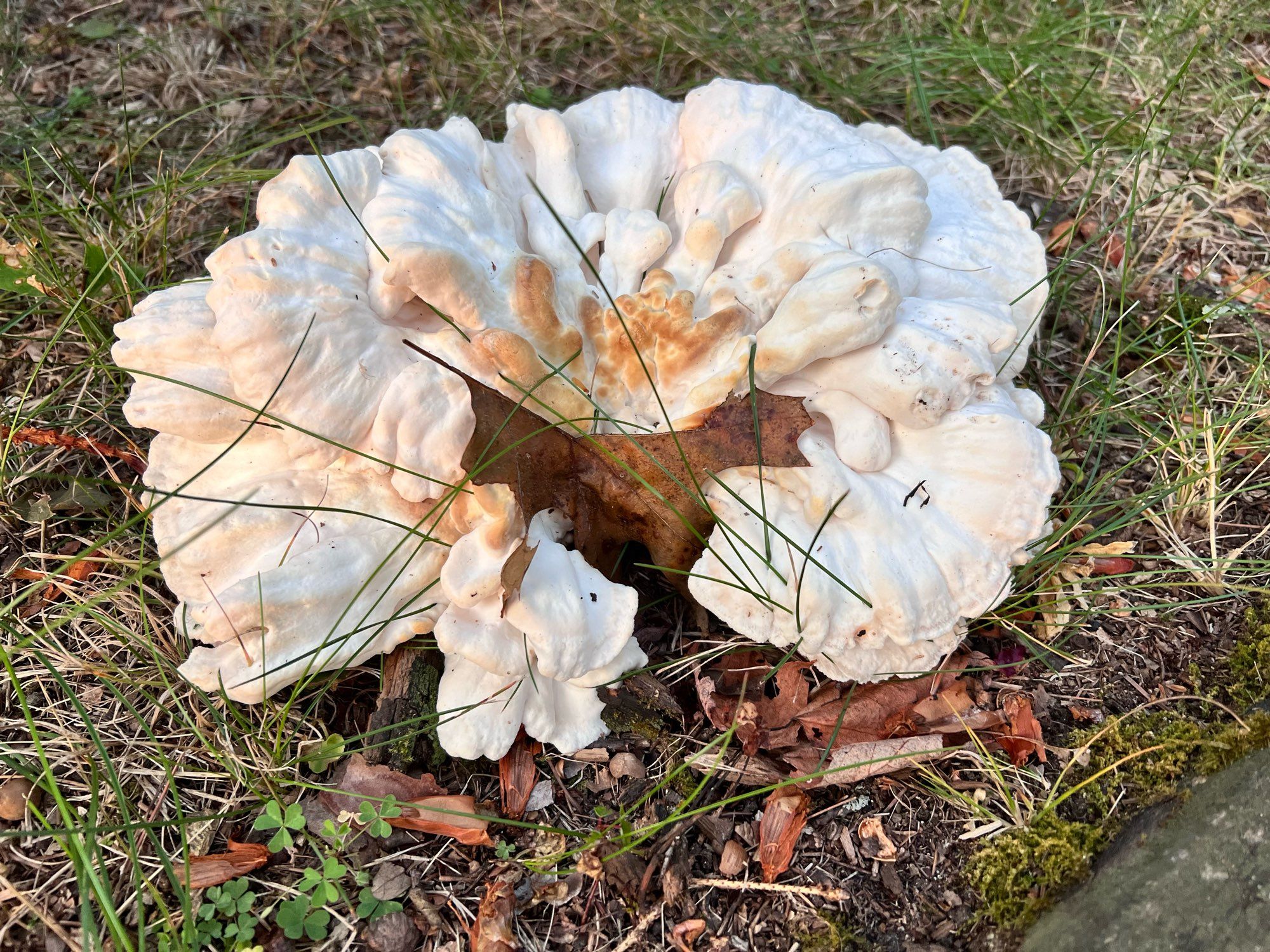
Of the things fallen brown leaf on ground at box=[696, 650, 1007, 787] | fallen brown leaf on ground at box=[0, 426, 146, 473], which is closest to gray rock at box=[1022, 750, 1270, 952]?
fallen brown leaf on ground at box=[696, 650, 1007, 787]

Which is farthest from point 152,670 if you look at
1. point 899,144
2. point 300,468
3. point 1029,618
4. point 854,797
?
point 899,144

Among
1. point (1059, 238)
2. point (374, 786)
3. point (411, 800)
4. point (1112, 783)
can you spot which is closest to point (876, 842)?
point (1112, 783)

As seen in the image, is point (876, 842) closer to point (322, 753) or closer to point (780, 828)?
point (780, 828)

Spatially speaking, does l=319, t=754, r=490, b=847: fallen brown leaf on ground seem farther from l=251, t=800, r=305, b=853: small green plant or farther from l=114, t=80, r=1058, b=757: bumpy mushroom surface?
l=114, t=80, r=1058, b=757: bumpy mushroom surface

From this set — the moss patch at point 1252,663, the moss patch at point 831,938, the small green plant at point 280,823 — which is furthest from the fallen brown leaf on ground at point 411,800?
the moss patch at point 1252,663

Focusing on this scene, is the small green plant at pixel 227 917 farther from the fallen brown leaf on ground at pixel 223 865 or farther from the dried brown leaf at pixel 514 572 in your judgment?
the dried brown leaf at pixel 514 572
